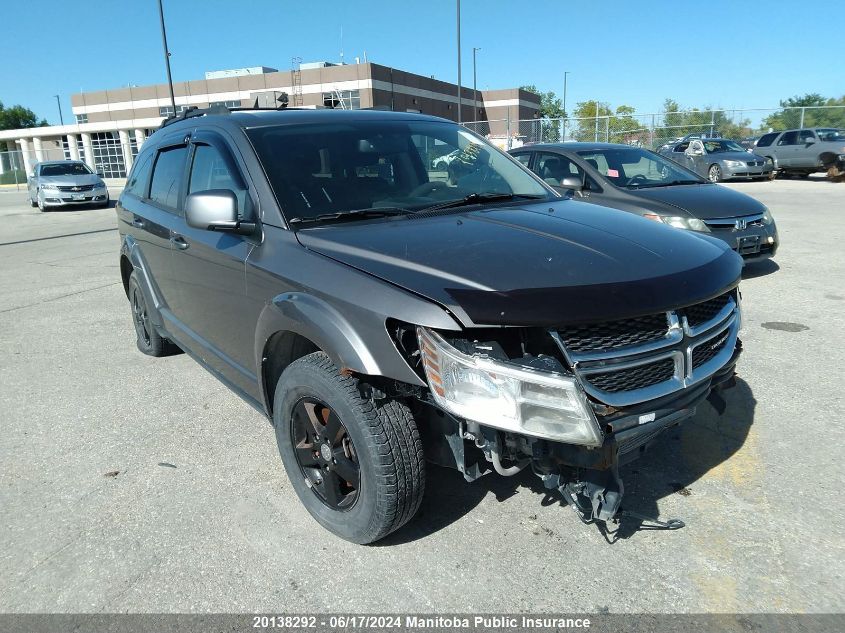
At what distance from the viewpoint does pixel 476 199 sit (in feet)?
11.2

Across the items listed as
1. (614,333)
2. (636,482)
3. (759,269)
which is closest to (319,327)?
(614,333)

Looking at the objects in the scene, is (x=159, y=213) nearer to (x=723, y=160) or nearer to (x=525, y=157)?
(x=525, y=157)

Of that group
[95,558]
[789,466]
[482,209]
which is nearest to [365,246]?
[482,209]

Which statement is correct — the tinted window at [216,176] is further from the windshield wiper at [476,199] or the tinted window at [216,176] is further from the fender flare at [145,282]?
the fender flare at [145,282]

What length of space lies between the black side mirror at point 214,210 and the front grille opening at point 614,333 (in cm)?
162

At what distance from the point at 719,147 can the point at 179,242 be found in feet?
74.3

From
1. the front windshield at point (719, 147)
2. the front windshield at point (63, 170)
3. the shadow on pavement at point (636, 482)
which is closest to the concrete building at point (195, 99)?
the front windshield at point (719, 147)

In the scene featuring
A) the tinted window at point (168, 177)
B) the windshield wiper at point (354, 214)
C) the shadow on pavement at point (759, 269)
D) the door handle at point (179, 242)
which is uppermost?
the tinted window at point (168, 177)

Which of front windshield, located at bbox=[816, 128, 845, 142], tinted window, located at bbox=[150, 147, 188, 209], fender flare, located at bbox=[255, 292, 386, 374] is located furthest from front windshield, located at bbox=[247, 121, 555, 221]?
front windshield, located at bbox=[816, 128, 845, 142]

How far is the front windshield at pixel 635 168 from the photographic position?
26.3 ft

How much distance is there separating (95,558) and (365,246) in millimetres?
1786

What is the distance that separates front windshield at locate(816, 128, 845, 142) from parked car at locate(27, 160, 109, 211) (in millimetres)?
24448

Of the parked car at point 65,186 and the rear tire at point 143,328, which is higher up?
the parked car at point 65,186

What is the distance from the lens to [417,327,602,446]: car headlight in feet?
6.86
